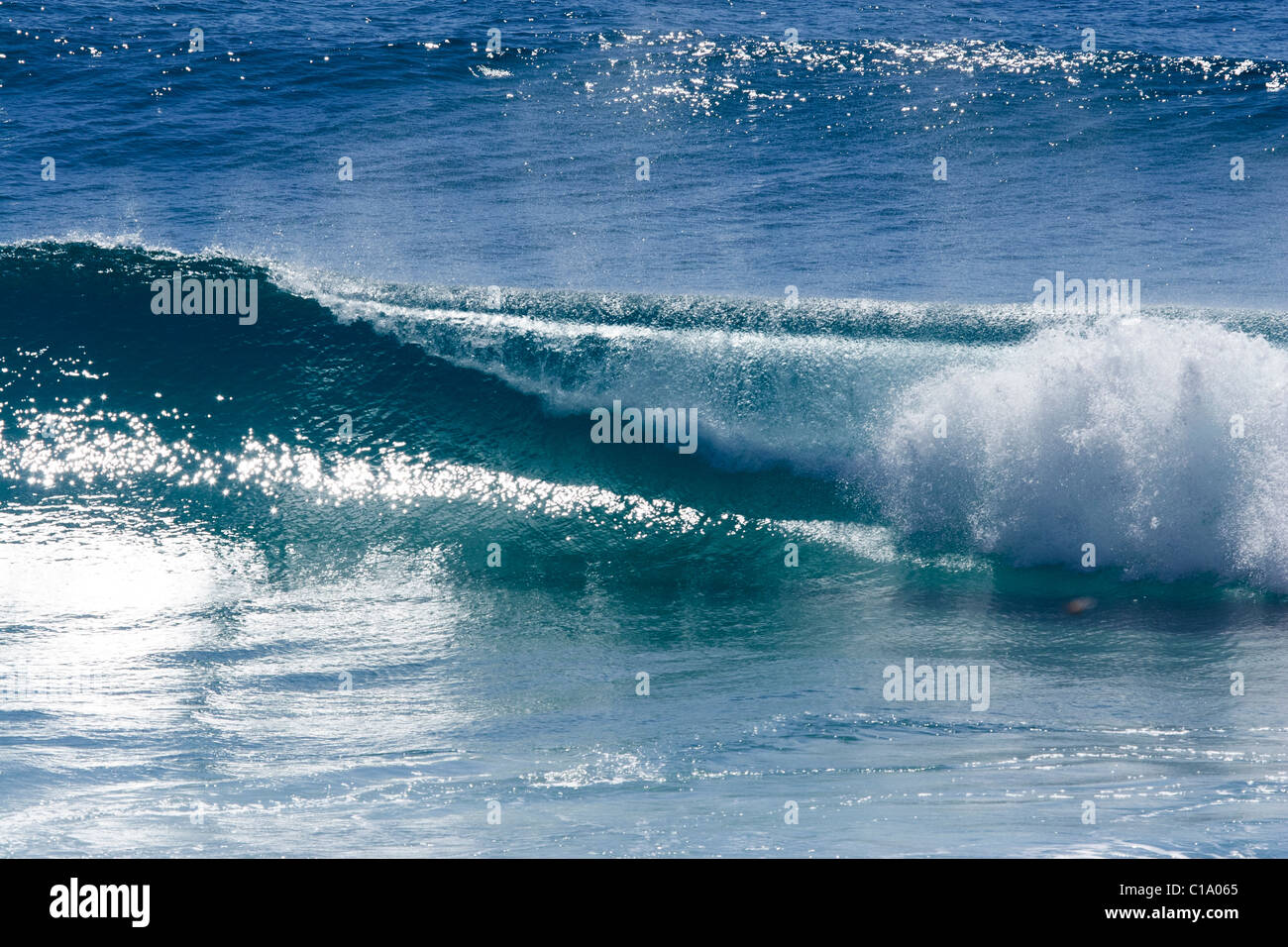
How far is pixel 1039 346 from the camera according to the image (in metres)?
8.62

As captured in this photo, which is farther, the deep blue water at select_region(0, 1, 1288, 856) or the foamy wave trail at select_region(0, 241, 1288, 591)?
the foamy wave trail at select_region(0, 241, 1288, 591)

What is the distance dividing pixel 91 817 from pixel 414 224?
31.3ft

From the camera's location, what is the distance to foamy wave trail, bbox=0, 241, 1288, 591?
7.95 meters

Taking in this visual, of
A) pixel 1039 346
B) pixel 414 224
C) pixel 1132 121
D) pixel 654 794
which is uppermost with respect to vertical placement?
pixel 1132 121

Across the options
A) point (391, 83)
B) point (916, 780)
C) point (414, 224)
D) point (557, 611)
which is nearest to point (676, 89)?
point (391, 83)

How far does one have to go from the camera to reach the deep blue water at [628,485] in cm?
525

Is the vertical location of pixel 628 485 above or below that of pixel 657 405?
below

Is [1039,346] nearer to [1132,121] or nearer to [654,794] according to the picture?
[654,794]

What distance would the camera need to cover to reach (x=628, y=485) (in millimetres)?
8906

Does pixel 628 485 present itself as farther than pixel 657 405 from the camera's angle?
No

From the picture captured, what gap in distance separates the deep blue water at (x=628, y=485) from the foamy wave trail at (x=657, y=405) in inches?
1.4

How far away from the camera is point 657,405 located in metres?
9.29

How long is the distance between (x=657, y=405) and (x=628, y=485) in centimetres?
77

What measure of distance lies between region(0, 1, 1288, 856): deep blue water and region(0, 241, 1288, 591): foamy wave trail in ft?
0.11
